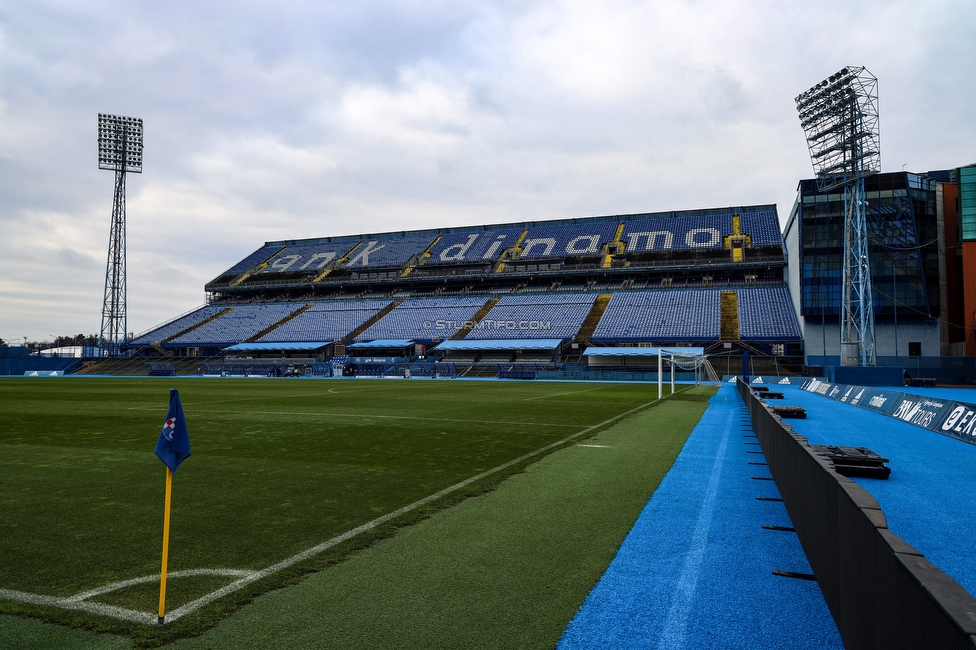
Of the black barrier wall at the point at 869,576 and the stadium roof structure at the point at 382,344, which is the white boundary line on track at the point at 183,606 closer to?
the black barrier wall at the point at 869,576

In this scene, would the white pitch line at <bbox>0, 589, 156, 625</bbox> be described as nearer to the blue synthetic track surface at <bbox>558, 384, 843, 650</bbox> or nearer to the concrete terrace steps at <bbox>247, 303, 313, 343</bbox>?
the blue synthetic track surface at <bbox>558, 384, 843, 650</bbox>

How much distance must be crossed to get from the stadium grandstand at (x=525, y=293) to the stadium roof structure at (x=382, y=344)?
3.65ft

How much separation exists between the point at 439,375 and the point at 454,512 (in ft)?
153

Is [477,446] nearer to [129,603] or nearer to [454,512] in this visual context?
[454,512]

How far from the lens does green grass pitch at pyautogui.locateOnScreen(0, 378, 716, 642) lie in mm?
4531

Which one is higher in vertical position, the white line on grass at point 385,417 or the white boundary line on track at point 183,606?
the white boundary line on track at point 183,606

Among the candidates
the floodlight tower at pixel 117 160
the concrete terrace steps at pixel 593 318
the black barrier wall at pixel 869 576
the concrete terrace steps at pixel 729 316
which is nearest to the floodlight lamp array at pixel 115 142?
the floodlight tower at pixel 117 160

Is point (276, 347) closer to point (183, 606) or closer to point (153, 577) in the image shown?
point (153, 577)

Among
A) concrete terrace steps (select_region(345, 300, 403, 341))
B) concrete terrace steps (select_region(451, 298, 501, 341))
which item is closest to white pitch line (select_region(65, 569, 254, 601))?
concrete terrace steps (select_region(451, 298, 501, 341))

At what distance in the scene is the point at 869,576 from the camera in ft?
9.19

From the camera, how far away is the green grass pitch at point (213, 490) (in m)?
4.53

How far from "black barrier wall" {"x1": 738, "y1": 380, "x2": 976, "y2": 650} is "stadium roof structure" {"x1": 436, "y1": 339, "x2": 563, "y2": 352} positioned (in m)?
48.4

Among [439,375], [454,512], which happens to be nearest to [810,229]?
[439,375]

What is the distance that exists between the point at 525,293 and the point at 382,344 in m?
18.9
